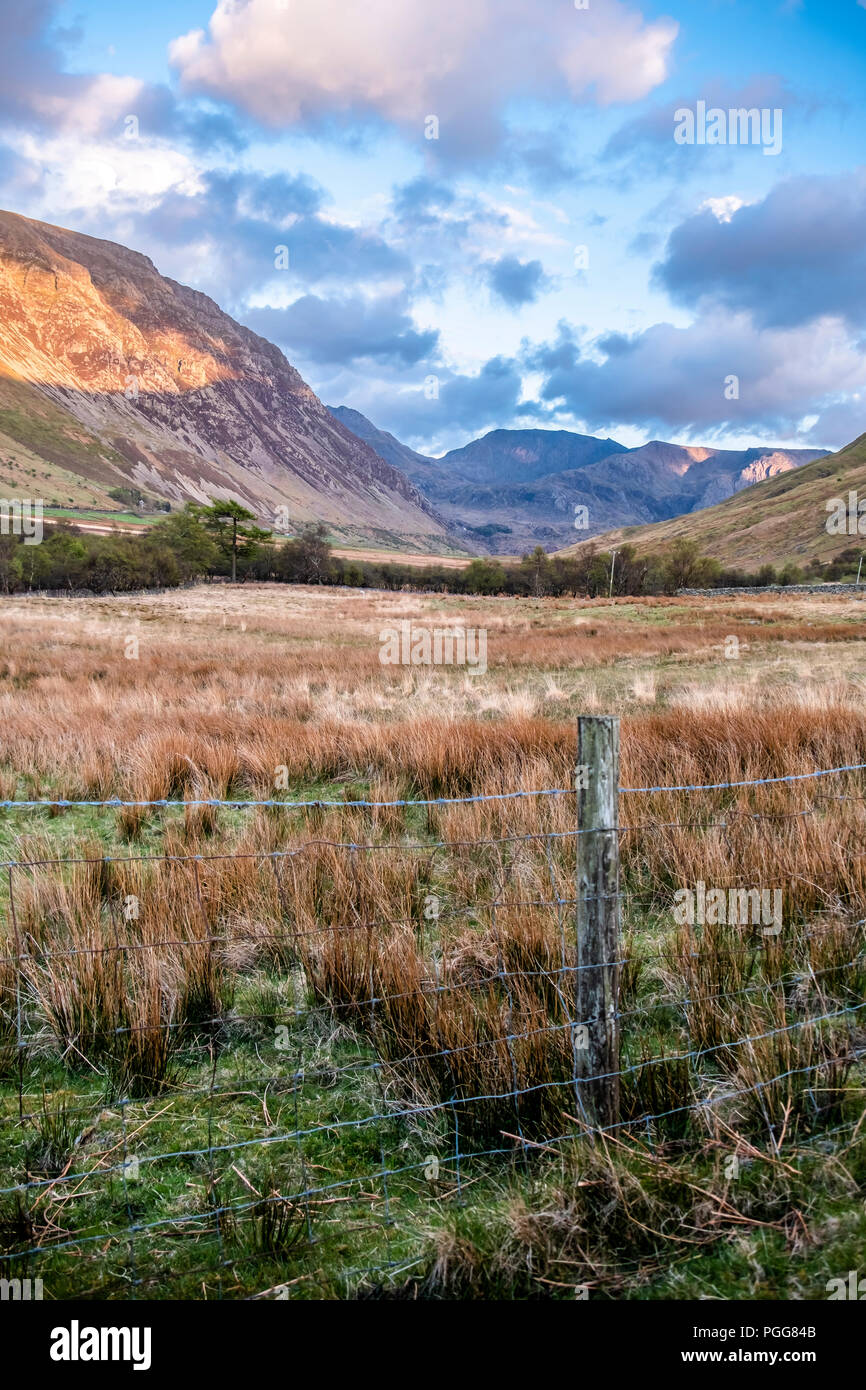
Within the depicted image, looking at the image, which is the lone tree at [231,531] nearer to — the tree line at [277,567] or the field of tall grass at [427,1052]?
the tree line at [277,567]

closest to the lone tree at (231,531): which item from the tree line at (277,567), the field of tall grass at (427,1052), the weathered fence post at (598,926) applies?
the tree line at (277,567)

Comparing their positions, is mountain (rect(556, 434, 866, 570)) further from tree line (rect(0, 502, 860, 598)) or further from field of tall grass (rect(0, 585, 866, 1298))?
field of tall grass (rect(0, 585, 866, 1298))

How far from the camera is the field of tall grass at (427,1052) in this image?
2078 millimetres

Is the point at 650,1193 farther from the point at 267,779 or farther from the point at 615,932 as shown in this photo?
the point at 267,779

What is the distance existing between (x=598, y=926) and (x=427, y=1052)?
0.99 metres

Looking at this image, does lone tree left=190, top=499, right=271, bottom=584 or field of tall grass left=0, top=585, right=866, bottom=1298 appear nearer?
field of tall grass left=0, top=585, right=866, bottom=1298

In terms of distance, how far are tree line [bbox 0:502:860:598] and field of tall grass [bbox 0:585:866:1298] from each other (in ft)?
180

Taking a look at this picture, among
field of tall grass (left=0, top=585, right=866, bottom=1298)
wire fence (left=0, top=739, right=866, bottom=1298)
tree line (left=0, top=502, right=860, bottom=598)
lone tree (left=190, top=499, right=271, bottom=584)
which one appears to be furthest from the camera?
lone tree (left=190, top=499, right=271, bottom=584)

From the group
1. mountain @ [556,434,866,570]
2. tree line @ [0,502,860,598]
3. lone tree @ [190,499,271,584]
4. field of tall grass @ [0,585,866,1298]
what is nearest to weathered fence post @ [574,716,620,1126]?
field of tall grass @ [0,585,866,1298]

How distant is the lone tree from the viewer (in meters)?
67.4

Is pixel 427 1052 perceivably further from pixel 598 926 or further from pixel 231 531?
pixel 231 531

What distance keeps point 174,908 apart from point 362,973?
123cm

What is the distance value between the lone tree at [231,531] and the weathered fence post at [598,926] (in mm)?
68503
